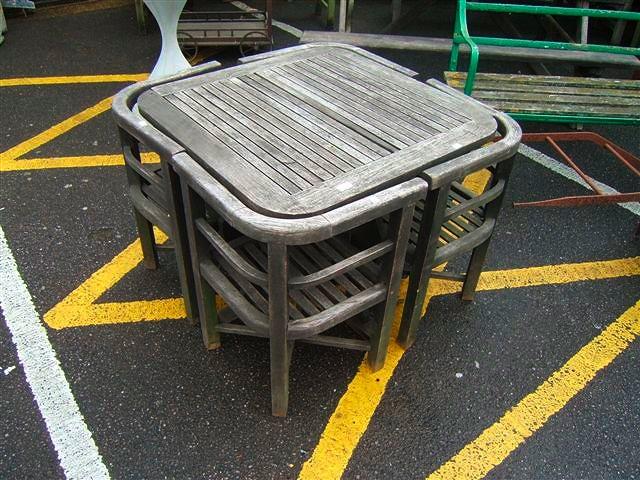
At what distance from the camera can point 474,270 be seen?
8.66ft

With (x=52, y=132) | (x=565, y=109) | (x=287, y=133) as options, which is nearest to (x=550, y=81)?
(x=565, y=109)

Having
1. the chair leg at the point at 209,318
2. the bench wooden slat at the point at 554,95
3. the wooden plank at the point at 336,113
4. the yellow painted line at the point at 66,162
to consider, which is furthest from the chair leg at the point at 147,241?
the bench wooden slat at the point at 554,95

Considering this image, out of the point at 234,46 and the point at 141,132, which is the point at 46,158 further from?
the point at 234,46

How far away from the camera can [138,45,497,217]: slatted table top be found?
5.99 feet

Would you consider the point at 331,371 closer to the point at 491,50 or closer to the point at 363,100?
the point at 363,100

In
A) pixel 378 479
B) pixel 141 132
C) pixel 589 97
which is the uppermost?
pixel 141 132

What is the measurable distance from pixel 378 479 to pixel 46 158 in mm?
2924

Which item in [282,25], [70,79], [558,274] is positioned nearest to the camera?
[558,274]

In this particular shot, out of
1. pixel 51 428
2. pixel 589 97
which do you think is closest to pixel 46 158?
pixel 51 428

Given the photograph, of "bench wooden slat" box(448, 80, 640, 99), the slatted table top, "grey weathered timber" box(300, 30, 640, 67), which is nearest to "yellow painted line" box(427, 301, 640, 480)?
the slatted table top

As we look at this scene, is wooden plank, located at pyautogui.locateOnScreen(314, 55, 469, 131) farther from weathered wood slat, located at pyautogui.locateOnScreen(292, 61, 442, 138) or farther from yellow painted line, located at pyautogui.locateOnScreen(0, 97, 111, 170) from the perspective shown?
yellow painted line, located at pyautogui.locateOnScreen(0, 97, 111, 170)

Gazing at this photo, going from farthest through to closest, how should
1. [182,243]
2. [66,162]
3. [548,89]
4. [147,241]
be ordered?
[548,89]
[66,162]
[147,241]
[182,243]

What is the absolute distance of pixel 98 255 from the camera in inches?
114

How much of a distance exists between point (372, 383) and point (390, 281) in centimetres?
55
